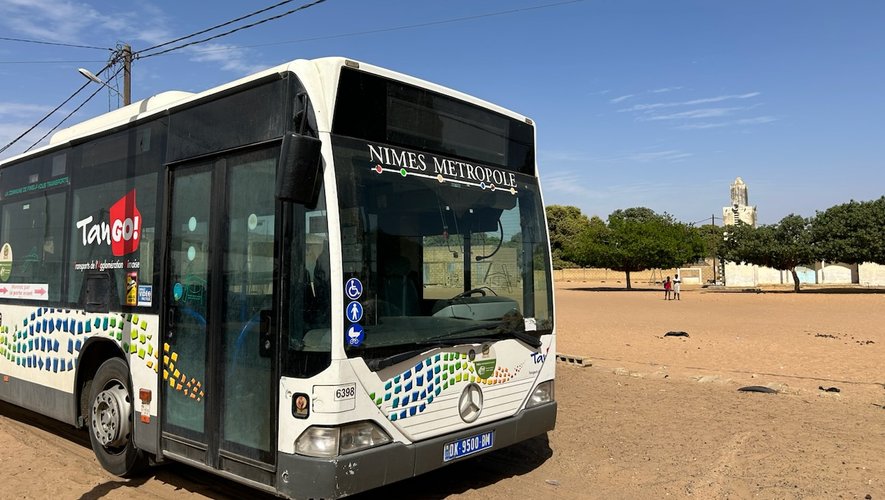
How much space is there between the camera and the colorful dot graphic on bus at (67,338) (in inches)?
220

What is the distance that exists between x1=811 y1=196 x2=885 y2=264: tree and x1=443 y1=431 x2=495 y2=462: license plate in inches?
1938

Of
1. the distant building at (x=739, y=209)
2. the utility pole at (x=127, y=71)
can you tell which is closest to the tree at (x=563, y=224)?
the distant building at (x=739, y=209)

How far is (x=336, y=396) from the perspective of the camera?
416 centimetres

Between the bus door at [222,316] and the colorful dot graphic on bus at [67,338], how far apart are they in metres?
0.19

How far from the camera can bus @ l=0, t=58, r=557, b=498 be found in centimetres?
427

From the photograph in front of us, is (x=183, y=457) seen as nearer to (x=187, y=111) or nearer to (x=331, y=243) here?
(x=331, y=243)

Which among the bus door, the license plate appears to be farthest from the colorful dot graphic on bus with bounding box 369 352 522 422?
the bus door

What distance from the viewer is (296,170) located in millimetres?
4117

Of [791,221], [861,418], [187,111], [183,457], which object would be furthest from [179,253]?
[791,221]

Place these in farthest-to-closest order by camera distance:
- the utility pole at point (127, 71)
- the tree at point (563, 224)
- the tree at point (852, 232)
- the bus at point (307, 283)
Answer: the tree at point (563, 224)
the tree at point (852, 232)
the utility pole at point (127, 71)
the bus at point (307, 283)

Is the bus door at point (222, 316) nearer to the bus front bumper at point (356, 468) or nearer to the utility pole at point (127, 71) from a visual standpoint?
the bus front bumper at point (356, 468)

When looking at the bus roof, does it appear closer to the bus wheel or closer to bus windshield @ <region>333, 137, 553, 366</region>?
bus windshield @ <region>333, 137, 553, 366</region>

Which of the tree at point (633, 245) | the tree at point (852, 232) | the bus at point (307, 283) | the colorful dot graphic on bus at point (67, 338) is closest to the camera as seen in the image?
the bus at point (307, 283)

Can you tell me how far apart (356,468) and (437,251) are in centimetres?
190
